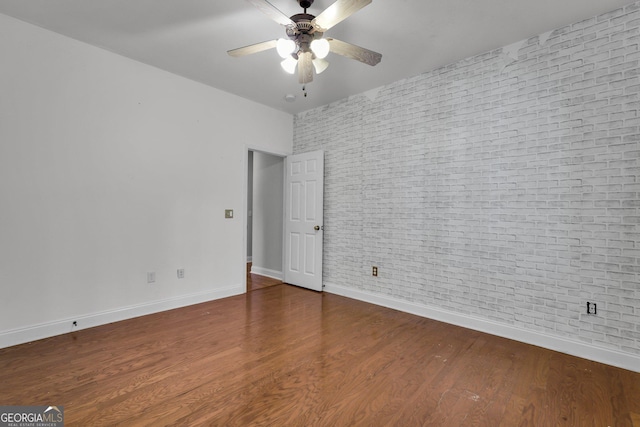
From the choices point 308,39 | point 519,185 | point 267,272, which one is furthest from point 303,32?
point 267,272

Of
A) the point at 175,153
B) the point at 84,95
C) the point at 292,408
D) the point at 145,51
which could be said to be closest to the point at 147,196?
the point at 175,153

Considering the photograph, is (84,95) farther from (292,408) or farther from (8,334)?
(292,408)

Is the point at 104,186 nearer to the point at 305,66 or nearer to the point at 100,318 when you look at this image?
the point at 100,318

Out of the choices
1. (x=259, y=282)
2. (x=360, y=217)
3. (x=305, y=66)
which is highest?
(x=305, y=66)

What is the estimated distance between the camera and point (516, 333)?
270 centimetres

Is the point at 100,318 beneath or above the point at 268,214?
beneath

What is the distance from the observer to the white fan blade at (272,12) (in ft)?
5.86

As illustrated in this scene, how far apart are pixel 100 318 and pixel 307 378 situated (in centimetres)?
233

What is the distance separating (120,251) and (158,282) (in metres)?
0.55

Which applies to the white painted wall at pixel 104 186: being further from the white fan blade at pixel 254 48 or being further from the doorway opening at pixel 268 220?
the white fan blade at pixel 254 48

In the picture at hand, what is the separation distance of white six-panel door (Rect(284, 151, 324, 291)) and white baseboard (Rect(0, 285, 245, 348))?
1.12 metres

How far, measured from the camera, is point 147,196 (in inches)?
129

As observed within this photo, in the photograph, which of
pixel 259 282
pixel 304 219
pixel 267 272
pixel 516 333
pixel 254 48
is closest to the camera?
pixel 254 48

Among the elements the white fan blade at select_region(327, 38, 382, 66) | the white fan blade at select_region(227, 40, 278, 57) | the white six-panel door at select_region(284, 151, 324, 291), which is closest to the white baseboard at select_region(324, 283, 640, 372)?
the white six-panel door at select_region(284, 151, 324, 291)
